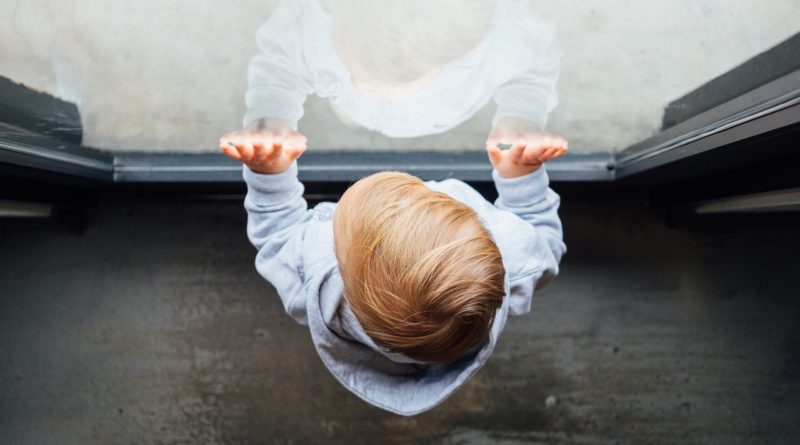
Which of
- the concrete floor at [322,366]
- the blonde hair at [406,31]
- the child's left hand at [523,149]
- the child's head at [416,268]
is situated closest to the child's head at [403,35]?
the blonde hair at [406,31]

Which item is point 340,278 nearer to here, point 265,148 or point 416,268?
point 416,268

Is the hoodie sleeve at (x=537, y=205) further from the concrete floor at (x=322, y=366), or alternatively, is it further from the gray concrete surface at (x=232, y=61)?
the concrete floor at (x=322, y=366)

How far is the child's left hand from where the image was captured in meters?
0.69

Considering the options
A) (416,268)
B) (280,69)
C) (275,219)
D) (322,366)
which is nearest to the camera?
Result: (416,268)

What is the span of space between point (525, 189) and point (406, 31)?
31 cm

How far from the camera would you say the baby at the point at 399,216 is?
0.47 m

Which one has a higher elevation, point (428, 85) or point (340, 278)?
point (428, 85)

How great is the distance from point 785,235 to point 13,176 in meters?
1.55

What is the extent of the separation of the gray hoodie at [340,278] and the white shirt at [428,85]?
0.15 meters

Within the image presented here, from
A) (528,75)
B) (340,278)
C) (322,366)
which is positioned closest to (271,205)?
(340,278)

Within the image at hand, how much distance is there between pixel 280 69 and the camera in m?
0.78

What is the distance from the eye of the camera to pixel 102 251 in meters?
1.16

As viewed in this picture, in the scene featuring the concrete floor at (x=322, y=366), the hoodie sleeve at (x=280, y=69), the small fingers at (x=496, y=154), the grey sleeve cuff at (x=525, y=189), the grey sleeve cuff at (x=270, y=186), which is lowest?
the concrete floor at (x=322, y=366)

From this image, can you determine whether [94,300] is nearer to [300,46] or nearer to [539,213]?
[300,46]
